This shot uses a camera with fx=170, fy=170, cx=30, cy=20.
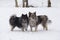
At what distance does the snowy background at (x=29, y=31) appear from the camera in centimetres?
151

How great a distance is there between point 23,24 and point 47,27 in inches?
8.8

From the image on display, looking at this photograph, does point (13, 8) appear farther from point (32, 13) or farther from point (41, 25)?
point (41, 25)

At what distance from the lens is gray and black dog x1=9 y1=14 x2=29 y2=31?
155 cm

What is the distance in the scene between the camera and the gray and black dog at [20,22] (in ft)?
5.08

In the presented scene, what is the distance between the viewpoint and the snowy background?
4.95 feet

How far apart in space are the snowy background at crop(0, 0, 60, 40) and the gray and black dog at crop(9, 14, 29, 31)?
3 cm

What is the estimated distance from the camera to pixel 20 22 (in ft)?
5.10

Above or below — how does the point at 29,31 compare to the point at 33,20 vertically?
below

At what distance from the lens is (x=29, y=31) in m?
1.56

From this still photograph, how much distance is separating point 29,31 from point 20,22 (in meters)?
0.12

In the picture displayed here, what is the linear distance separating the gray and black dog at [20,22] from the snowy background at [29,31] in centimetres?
3

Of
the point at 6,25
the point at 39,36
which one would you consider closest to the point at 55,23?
the point at 39,36

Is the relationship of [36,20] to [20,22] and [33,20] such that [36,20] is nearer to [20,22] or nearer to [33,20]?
[33,20]

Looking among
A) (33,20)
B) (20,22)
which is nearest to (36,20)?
(33,20)
